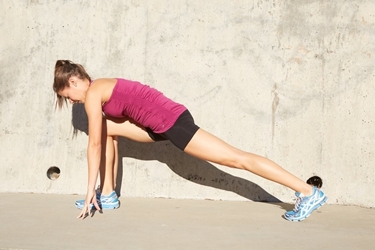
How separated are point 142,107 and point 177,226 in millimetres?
928

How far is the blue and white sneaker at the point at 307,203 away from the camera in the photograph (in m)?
4.01

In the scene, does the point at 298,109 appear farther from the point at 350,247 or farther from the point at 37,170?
the point at 37,170

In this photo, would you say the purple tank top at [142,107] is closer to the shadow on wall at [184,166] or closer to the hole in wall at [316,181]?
the shadow on wall at [184,166]

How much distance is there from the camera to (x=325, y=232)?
379 centimetres

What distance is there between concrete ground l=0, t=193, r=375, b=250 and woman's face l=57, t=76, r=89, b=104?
2.80ft

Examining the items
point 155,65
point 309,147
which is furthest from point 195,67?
point 309,147

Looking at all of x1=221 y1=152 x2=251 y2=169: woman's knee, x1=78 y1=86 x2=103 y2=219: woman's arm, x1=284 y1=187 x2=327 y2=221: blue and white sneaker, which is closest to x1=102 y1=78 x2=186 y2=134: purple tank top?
x1=78 y1=86 x2=103 y2=219: woman's arm

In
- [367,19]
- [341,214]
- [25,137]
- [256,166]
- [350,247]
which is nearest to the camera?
[350,247]

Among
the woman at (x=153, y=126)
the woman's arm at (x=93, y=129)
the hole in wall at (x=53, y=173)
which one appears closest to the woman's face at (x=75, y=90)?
the woman at (x=153, y=126)

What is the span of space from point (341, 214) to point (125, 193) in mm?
1809

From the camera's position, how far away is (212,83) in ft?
16.2

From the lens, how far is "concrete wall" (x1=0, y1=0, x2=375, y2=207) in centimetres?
480

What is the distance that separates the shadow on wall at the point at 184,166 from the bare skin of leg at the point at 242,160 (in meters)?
0.78

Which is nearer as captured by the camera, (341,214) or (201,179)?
(341,214)
